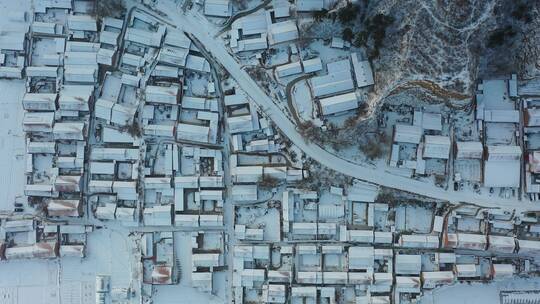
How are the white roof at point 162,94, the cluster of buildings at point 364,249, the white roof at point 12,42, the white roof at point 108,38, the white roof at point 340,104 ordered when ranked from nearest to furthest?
the white roof at point 340,104 → the cluster of buildings at point 364,249 → the white roof at point 162,94 → the white roof at point 108,38 → the white roof at point 12,42

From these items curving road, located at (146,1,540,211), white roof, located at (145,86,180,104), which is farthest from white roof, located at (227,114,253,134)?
white roof, located at (145,86,180,104)

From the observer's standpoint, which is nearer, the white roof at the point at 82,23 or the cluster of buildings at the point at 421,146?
the cluster of buildings at the point at 421,146

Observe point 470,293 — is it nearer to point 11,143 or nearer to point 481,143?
point 481,143

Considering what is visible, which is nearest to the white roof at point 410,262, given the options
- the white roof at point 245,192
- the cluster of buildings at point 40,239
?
the white roof at point 245,192

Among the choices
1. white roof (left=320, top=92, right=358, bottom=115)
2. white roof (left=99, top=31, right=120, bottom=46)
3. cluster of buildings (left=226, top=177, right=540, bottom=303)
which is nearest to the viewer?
white roof (left=320, top=92, right=358, bottom=115)

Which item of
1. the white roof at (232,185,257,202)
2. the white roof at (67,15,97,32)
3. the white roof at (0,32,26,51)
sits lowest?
the white roof at (232,185,257,202)

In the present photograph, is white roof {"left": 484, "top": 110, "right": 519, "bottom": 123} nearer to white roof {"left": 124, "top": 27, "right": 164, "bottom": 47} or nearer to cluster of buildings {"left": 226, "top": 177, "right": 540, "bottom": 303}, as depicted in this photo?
cluster of buildings {"left": 226, "top": 177, "right": 540, "bottom": 303}

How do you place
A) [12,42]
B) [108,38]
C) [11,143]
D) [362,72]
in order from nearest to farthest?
[362,72]
[108,38]
[12,42]
[11,143]

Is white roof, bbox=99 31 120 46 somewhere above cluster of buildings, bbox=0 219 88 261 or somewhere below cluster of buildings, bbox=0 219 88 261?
above

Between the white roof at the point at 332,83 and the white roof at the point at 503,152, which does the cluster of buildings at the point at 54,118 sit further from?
the white roof at the point at 503,152

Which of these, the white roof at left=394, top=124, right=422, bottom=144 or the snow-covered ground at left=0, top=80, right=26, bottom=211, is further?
the snow-covered ground at left=0, top=80, right=26, bottom=211

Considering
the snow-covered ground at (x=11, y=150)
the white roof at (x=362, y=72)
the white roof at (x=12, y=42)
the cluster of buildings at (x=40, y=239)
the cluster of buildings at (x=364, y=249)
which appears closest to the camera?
the white roof at (x=362, y=72)

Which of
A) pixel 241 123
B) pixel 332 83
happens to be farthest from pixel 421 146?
pixel 241 123
